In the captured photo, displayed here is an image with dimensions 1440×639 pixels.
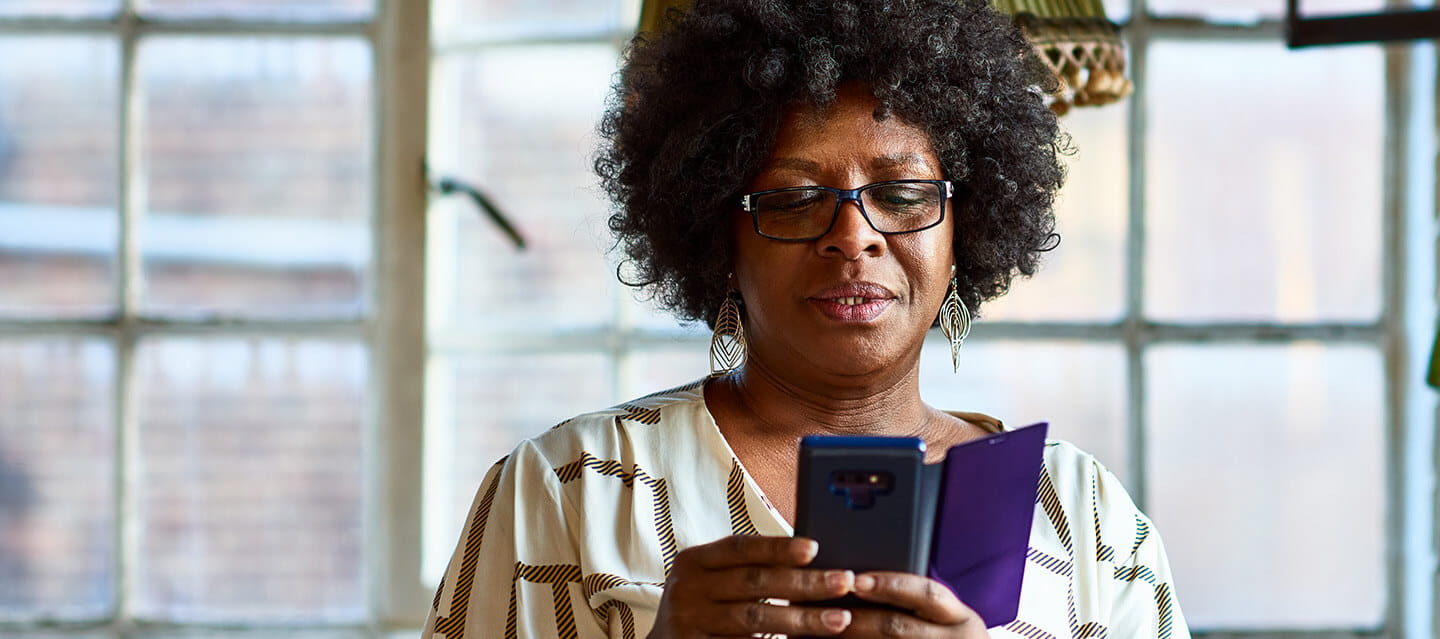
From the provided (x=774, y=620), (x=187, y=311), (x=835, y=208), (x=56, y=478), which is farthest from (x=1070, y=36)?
(x=56, y=478)

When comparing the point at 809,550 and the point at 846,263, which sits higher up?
the point at 846,263

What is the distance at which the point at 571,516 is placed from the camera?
157 centimetres

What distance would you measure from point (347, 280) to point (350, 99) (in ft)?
1.04

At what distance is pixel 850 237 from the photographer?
149 cm

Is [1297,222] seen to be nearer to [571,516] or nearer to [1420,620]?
[1420,620]

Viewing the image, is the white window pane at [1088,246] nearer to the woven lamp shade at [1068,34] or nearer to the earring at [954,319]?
the woven lamp shade at [1068,34]

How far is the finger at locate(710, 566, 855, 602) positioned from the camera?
1116 millimetres

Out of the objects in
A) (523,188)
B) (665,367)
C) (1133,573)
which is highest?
(523,188)

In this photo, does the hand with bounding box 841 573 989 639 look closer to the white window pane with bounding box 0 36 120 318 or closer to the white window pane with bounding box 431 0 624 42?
the white window pane with bounding box 431 0 624 42

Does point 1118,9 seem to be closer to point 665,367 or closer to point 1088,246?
point 1088,246

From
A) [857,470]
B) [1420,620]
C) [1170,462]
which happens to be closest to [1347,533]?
[1420,620]

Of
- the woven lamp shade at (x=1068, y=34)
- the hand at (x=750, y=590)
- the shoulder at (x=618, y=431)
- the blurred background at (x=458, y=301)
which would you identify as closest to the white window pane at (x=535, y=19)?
the blurred background at (x=458, y=301)

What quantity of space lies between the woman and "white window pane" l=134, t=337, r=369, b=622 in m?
1.00

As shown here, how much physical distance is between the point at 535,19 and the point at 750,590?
5.31 feet
